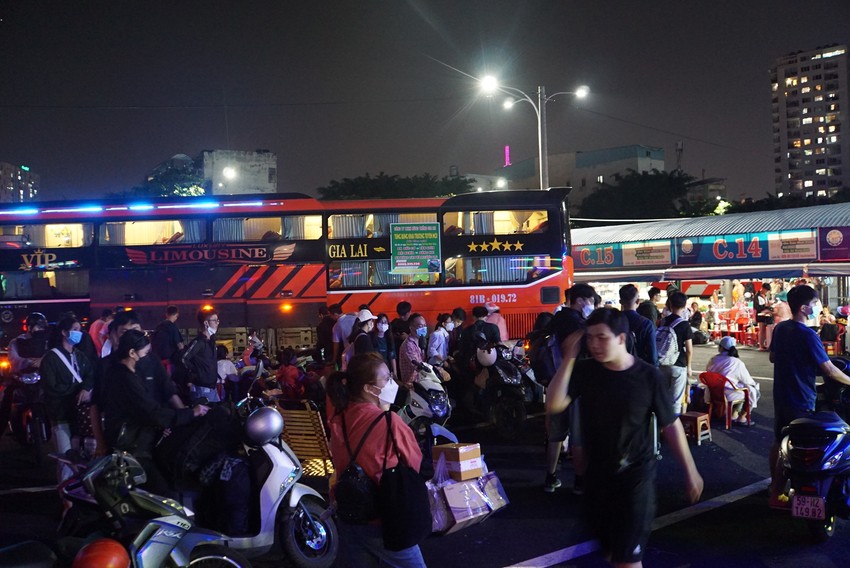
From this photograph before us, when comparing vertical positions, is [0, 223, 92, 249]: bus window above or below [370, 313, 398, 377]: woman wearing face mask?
above

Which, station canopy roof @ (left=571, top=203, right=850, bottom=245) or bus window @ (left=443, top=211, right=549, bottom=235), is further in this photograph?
station canopy roof @ (left=571, top=203, right=850, bottom=245)

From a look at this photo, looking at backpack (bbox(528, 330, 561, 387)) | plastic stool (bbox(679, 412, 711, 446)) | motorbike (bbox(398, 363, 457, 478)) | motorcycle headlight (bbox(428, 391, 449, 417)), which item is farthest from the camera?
plastic stool (bbox(679, 412, 711, 446))

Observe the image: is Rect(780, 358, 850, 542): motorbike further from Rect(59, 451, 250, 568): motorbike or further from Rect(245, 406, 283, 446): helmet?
Rect(59, 451, 250, 568): motorbike

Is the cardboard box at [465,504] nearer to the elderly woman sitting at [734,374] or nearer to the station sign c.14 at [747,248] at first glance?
the elderly woman sitting at [734,374]

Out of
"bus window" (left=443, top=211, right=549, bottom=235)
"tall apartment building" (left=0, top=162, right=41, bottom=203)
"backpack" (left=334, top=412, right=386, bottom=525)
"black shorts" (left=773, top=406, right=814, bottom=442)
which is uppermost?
"tall apartment building" (left=0, top=162, right=41, bottom=203)

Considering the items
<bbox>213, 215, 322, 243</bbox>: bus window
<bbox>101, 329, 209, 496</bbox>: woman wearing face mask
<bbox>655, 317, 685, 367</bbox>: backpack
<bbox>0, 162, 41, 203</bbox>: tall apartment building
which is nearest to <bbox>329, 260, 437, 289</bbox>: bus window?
<bbox>213, 215, 322, 243</bbox>: bus window

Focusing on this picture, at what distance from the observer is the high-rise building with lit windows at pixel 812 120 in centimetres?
13588

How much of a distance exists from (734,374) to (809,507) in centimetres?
470

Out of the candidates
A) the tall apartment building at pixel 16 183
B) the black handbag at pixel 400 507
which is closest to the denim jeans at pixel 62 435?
the black handbag at pixel 400 507

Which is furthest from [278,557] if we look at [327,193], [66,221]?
[327,193]

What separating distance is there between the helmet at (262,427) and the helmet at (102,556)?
4.32 feet

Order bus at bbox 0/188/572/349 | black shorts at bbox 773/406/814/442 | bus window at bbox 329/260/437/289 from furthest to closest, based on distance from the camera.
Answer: bus window at bbox 329/260/437/289
bus at bbox 0/188/572/349
black shorts at bbox 773/406/814/442

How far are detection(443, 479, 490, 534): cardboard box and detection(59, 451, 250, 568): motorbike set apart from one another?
1.95 meters

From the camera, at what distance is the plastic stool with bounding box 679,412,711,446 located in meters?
8.56
